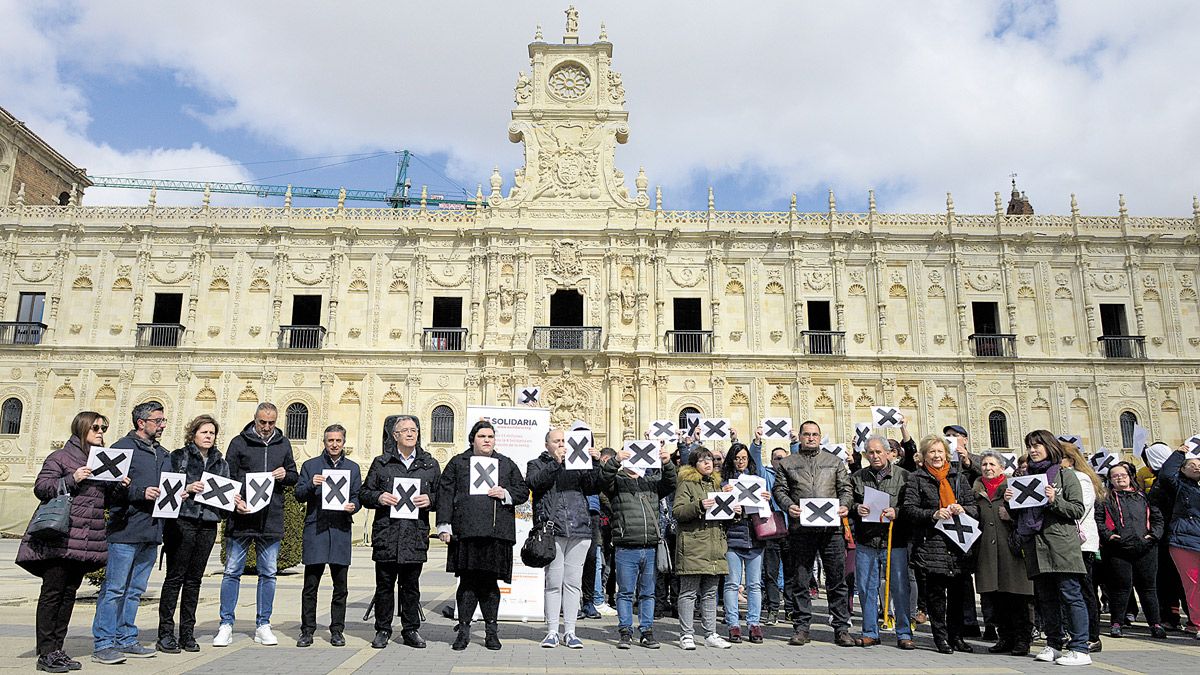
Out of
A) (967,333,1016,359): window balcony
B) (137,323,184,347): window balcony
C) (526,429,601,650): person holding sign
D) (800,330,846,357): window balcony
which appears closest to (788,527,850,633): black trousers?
(526,429,601,650): person holding sign

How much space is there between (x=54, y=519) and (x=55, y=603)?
71 cm

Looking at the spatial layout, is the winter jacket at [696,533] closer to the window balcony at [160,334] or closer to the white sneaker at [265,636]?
the white sneaker at [265,636]

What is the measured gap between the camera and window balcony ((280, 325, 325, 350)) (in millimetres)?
26750

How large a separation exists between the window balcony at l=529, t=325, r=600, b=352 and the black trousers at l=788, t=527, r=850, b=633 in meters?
18.2

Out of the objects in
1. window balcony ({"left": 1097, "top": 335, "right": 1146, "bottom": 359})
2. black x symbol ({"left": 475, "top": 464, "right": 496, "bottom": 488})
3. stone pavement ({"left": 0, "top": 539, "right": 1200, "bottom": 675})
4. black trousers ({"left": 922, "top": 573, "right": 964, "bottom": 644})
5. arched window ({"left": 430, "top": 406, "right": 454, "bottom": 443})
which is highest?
window balcony ({"left": 1097, "top": 335, "right": 1146, "bottom": 359})

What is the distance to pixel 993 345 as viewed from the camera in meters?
27.0

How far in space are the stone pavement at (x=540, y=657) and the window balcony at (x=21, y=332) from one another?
21.8 meters

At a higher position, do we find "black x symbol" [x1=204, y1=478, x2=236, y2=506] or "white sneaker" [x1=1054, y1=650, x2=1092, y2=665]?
"black x symbol" [x1=204, y1=478, x2=236, y2=506]

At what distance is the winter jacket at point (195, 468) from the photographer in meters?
7.03

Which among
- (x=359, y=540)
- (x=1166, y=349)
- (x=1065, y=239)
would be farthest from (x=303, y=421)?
(x=1166, y=349)

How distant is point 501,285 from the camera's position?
27.0 meters

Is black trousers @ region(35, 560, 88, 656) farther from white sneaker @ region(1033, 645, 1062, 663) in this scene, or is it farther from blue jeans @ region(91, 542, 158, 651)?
white sneaker @ region(1033, 645, 1062, 663)

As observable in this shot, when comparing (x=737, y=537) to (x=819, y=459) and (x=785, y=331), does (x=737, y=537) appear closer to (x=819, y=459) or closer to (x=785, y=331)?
(x=819, y=459)

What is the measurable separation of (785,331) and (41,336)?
25.6 m
